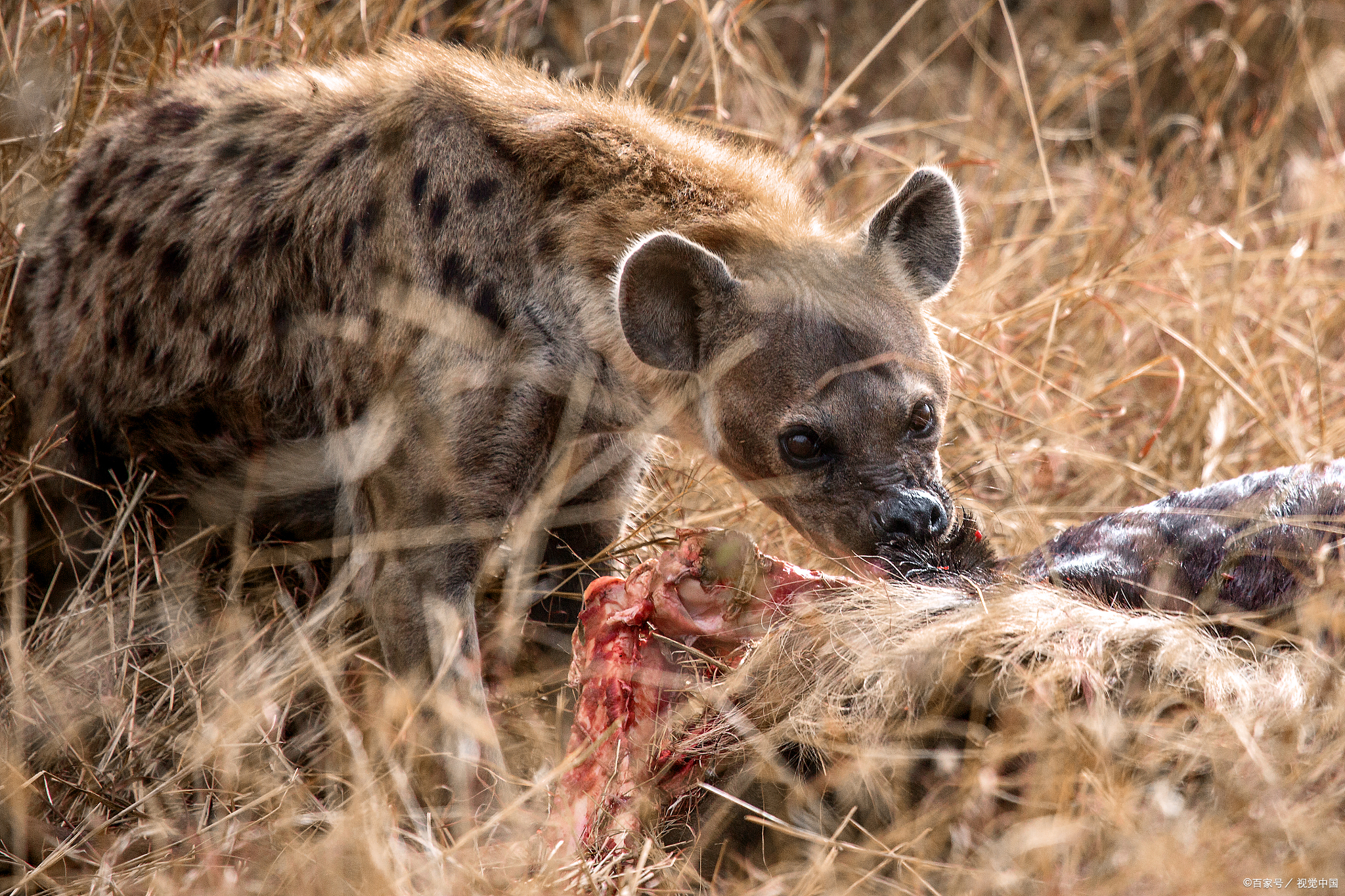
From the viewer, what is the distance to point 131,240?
99.3 inches

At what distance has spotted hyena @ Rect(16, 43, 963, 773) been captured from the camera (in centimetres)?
214

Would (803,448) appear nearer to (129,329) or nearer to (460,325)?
(460,325)

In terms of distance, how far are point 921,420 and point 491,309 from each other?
75cm

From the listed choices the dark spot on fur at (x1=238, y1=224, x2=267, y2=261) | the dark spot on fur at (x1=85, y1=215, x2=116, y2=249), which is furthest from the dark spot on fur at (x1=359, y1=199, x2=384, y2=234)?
the dark spot on fur at (x1=85, y1=215, x2=116, y2=249)

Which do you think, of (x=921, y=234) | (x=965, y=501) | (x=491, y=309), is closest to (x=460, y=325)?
(x=491, y=309)

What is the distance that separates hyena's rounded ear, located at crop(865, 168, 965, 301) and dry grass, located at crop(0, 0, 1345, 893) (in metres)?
0.37

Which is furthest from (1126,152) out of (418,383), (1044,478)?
(418,383)

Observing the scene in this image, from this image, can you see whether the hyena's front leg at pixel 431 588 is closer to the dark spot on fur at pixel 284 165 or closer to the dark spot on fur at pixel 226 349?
the dark spot on fur at pixel 226 349

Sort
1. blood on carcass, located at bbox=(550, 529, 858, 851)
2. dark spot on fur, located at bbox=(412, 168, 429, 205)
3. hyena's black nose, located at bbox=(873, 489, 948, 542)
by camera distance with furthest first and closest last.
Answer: dark spot on fur, located at bbox=(412, 168, 429, 205) < hyena's black nose, located at bbox=(873, 489, 948, 542) < blood on carcass, located at bbox=(550, 529, 858, 851)

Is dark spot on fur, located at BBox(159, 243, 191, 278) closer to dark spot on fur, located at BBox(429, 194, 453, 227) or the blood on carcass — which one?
dark spot on fur, located at BBox(429, 194, 453, 227)

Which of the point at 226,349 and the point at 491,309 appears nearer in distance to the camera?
the point at 491,309

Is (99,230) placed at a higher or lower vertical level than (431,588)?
higher

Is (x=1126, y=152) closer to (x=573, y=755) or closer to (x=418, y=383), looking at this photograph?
(x=418, y=383)

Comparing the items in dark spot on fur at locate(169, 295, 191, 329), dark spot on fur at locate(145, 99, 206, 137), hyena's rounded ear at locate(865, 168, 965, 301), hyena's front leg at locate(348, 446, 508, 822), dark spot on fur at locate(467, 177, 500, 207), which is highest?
hyena's rounded ear at locate(865, 168, 965, 301)
